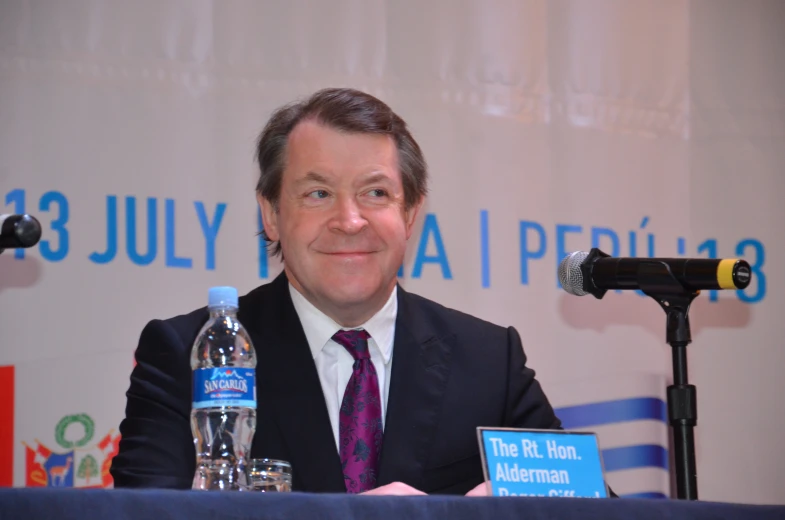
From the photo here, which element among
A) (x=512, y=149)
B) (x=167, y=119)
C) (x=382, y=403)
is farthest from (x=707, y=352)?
(x=167, y=119)

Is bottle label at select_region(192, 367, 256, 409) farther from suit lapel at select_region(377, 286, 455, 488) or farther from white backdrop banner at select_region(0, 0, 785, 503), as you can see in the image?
white backdrop banner at select_region(0, 0, 785, 503)

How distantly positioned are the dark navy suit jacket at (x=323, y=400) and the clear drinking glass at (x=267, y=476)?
37cm

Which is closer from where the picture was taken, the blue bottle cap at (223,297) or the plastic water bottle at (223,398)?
the plastic water bottle at (223,398)

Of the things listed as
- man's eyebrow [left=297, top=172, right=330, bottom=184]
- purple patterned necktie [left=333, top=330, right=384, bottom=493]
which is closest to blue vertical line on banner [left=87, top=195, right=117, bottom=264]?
man's eyebrow [left=297, top=172, right=330, bottom=184]

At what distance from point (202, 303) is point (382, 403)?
92 cm

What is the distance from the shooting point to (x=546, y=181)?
373cm

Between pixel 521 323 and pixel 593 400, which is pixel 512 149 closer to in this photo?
pixel 521 323

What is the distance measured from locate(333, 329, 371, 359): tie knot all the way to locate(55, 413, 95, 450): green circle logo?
907 millimetres

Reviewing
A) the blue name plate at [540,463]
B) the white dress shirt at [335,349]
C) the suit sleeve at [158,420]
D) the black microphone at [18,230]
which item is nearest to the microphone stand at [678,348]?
the blue name plate at [540,463]

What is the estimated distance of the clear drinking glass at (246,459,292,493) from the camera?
1.76 meters

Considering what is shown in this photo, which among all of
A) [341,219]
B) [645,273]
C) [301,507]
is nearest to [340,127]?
[341,219]

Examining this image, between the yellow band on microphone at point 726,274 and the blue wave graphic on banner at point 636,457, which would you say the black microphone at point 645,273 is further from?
the blue wave graphic on banner at point 636,457

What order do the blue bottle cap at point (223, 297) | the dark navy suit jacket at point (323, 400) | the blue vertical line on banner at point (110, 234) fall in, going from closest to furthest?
1. the blue bottle cap at point (223, 297)
2. the dark navy suit jacket at point (323, 400)
3. the blue vertical line on banner at point (110, 234)

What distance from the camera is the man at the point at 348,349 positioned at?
2.37m
